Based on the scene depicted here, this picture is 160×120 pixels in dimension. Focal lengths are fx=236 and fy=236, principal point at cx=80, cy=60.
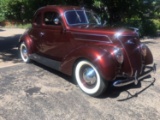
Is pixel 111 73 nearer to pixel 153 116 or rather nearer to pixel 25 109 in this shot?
pixel 153 116

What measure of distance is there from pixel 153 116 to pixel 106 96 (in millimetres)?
1123

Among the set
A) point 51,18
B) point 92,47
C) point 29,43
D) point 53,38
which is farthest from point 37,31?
point 92,47

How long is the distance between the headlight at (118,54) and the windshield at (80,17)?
4.82ft

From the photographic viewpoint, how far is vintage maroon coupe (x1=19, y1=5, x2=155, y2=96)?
15.4ft

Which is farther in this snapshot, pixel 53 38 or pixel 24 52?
pixel 24 52

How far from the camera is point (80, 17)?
234 inches

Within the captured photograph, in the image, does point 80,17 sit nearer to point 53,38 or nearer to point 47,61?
point 53,38

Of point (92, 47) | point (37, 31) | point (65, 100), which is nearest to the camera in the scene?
point (65, 100)

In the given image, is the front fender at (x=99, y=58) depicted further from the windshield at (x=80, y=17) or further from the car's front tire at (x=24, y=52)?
the car's front tire at (x=24, y=52)

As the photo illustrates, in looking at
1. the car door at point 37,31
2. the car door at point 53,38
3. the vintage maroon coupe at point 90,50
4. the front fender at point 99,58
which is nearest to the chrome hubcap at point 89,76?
the vintage maroon coupe at point 90,50

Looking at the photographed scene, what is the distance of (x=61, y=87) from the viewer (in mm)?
5422

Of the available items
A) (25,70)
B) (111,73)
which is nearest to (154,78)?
(111,73)

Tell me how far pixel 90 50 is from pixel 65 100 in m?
1.13

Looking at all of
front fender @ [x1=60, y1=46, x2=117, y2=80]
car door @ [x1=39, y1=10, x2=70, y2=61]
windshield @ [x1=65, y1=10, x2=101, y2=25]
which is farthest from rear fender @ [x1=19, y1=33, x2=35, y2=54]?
front fender @ [x1=60, y1=46, x2=117, y2=80]
